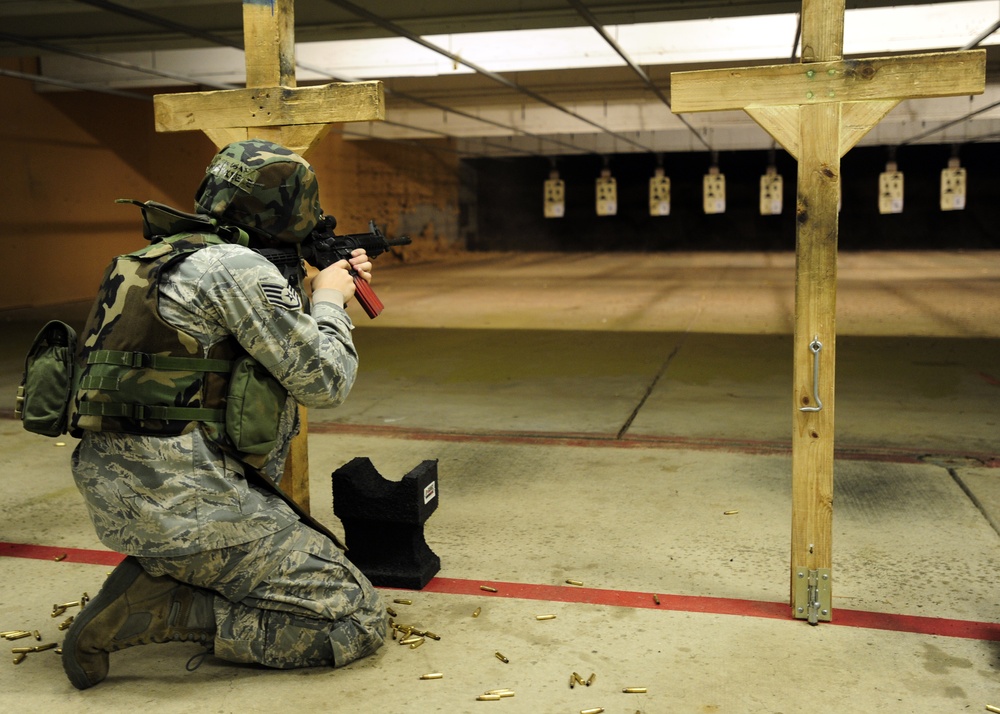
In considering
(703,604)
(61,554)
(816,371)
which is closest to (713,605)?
(703,604)

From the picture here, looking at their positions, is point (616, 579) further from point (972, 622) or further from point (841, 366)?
point (841, 366)

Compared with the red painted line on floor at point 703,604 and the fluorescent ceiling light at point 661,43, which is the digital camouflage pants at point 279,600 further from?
the fluorescent ceiling light at point 661,43

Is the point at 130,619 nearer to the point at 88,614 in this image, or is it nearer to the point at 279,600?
the point at 88,614

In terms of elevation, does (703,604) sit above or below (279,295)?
below

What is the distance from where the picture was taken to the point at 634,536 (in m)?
2.90

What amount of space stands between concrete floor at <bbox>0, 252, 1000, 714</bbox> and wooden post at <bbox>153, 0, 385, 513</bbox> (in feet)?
2.83

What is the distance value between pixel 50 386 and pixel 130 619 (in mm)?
524

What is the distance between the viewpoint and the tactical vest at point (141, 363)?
188cm

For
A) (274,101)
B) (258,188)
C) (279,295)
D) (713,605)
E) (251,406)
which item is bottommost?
(713,605)

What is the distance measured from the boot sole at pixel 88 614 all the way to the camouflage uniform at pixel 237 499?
0.17 feet

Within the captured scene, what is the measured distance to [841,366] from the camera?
18.9 feet

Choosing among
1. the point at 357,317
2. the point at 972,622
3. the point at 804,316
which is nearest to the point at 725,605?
the point at 972,622

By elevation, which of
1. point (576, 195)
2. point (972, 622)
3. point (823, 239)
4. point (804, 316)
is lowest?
point (972, 622)

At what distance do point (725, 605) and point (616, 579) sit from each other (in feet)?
1.04
